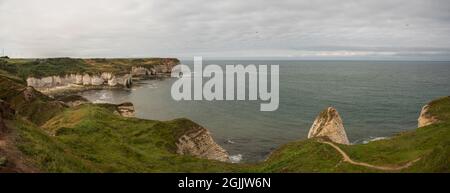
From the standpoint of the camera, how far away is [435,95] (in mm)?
133875

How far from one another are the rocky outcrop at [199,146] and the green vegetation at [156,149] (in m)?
1.23

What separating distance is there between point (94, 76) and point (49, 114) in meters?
114

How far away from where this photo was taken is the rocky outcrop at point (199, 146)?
56531 mm

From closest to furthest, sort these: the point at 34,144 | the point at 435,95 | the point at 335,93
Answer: the point at 34,144 → the point at 435,95 → the point at 335,93

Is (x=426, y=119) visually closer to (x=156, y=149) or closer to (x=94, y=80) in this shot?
(x=156, y=149)

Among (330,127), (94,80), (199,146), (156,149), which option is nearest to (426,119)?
(330,127)

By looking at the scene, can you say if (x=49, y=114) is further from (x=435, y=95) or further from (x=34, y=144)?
(x=435, y=95)

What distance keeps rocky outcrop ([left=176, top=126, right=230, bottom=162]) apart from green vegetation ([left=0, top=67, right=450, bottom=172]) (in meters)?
1.23

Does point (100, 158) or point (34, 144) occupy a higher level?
point (34, 144)

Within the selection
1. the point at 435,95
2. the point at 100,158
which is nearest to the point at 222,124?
the point at 100,158

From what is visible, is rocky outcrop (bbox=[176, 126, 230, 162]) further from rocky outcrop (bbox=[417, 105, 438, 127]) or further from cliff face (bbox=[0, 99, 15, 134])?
rocky outcrop (bbox=[417, 105, 438, 127])

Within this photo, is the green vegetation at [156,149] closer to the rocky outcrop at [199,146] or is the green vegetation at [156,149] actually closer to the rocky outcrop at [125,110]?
the rocky outcrop at [199,146]

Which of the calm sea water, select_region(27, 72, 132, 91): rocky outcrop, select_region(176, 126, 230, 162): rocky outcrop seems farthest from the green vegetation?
select_region(27, 72, 132, 91): rocky outcrop
